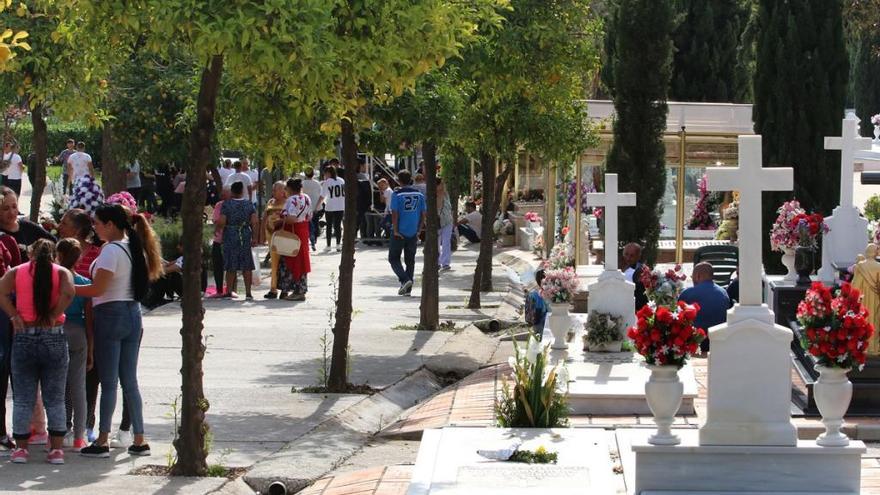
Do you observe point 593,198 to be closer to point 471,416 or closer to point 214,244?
point 471,416

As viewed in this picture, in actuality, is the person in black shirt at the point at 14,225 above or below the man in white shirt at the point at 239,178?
below

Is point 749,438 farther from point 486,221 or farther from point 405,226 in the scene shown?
point 405,226

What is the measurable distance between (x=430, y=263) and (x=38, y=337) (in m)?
8.42

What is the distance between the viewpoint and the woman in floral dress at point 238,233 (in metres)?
20.4

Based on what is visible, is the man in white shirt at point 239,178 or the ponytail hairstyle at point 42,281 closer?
→ the ponytail hairstyle at point 42,281

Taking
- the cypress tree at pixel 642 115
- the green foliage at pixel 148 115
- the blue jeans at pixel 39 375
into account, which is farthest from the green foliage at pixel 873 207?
the blue jeans at pixel 39 375

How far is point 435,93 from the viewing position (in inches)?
624

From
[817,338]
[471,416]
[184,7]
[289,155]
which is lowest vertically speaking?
[471,416]

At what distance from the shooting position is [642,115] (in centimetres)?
2061

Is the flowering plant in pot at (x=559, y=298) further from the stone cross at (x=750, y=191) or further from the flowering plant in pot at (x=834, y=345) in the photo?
the flowering plant in pot at (x=834, y=345)

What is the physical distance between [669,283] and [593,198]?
1434 mm

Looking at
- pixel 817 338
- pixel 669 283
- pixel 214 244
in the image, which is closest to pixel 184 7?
pixel 817 338

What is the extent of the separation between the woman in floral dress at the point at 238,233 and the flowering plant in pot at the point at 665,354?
39.9 feet

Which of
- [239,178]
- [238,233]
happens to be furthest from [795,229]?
[239,178]
